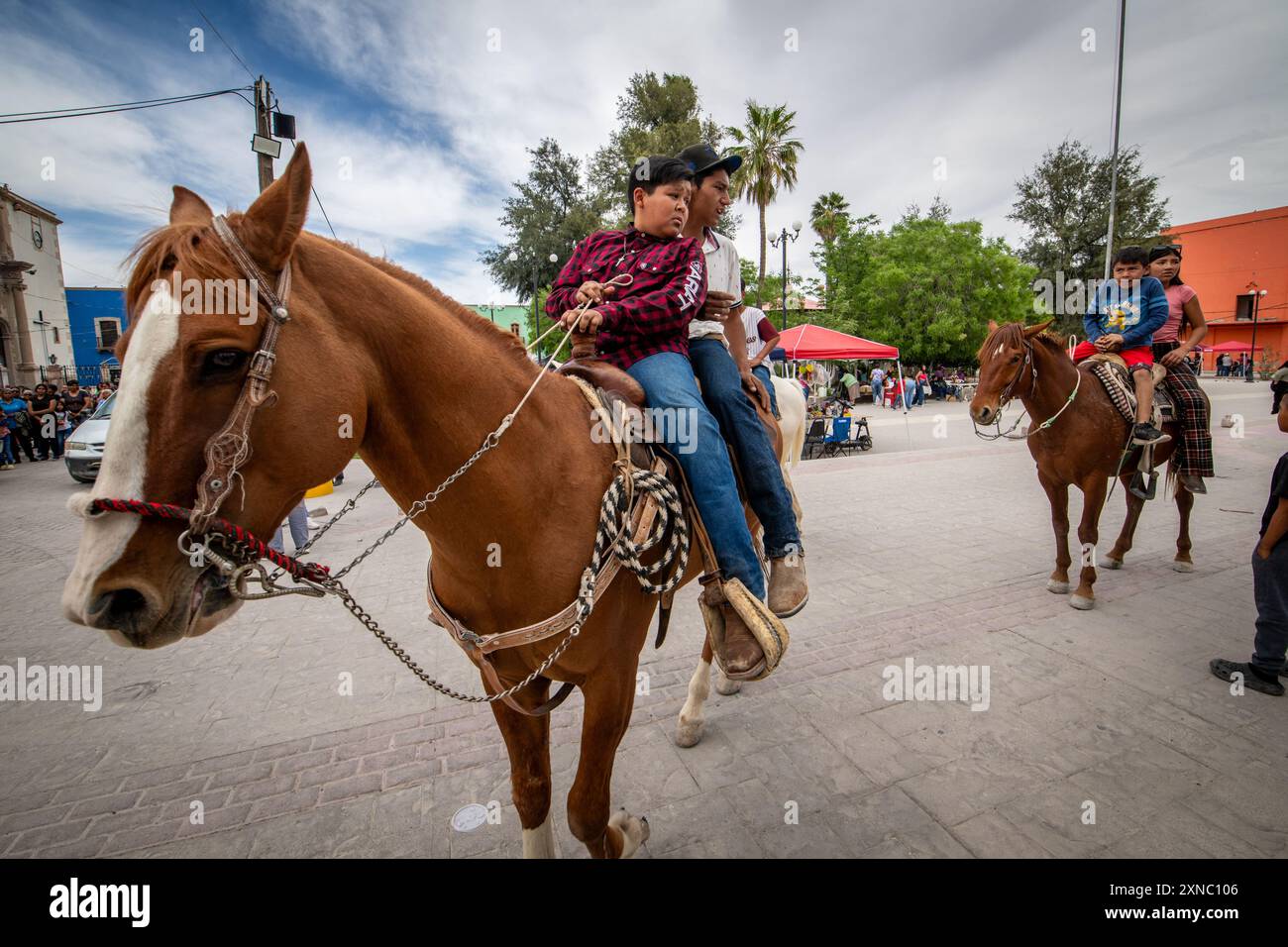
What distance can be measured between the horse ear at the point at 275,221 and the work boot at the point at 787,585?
223 cm

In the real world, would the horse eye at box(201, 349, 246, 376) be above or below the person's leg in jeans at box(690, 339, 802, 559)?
above

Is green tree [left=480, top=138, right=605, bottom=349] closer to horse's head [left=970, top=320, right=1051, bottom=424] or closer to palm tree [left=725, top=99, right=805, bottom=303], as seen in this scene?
palm tree [left=725, top=99, right=805, bottom=303]

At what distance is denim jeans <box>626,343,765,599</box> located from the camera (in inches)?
88.5

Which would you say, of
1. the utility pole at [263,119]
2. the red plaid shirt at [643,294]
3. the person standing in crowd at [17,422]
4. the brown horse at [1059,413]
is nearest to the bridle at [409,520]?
the red plaid shirt at [643,294]

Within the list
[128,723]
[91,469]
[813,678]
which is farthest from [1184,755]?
[91,469]

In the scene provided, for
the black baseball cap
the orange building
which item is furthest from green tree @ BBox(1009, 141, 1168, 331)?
the black baseball cap

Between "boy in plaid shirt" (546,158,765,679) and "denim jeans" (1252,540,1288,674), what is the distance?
3867mm

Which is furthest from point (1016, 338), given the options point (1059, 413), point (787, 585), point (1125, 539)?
point (787, 585)

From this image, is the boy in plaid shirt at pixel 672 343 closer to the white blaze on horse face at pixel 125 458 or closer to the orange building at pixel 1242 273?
the white blaze on horse face at pixel 125 458

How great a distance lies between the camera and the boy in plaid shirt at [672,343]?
2232 millimetres

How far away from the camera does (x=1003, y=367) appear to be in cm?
550

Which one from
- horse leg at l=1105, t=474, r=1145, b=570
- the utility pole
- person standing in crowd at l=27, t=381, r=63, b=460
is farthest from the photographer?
person standing in crowd at l=27, t=381, r=63, b=460

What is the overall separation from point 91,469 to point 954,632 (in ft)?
56.4

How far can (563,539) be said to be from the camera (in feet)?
6.04
